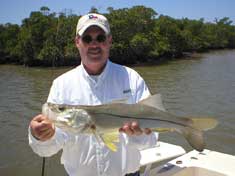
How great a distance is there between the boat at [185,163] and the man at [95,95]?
1790 mm

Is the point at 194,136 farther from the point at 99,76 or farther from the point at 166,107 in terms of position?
the point at 166,107

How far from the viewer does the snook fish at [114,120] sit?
2.44m

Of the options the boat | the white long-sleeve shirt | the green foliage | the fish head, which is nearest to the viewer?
the fish head

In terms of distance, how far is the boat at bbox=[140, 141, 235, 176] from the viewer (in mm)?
4723

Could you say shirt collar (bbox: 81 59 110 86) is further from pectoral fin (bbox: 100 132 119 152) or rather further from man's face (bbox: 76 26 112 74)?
pectoral fin (bbox: 100 132 119 152)

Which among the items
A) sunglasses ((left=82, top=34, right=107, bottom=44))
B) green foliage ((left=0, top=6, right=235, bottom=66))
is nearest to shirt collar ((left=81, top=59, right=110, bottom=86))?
sunglasses ((left=82, top=34, right=107, bottom=44))

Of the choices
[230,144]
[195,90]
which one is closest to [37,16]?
[195,90]

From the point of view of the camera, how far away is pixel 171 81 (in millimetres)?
26281

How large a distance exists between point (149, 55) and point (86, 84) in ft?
144

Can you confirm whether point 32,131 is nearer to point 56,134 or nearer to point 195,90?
point 56,134

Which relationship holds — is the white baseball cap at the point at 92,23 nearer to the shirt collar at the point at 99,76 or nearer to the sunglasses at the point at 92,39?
the sunglasses at the point at 92,39

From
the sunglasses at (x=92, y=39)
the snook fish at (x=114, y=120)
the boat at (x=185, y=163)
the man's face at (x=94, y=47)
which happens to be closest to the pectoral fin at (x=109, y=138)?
the snook fish at (x=114, y=120)

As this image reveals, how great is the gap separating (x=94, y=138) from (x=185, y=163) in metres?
2.56

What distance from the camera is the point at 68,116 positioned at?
8.00 feet
